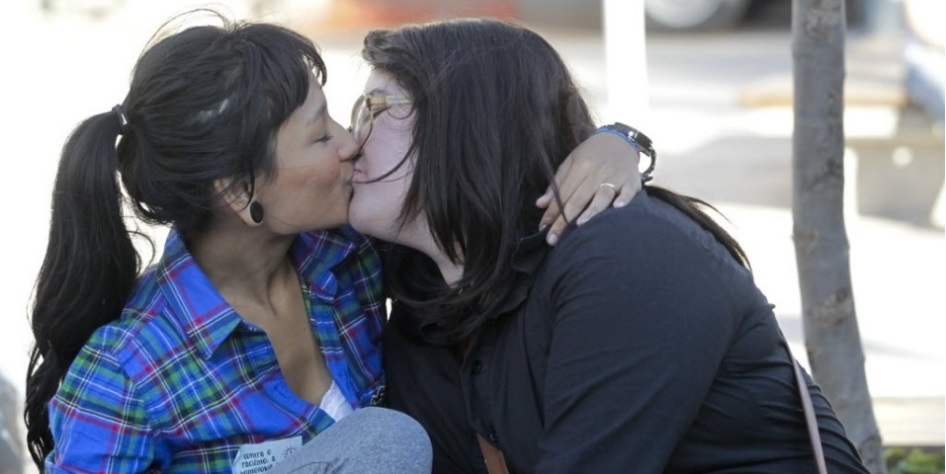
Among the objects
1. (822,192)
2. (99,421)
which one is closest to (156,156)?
(99,421)

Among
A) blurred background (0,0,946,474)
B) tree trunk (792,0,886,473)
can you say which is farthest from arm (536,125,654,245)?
tree trunk (792,0,886,473)

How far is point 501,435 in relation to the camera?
2346 millimetres

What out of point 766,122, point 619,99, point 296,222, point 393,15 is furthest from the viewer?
point 393,15

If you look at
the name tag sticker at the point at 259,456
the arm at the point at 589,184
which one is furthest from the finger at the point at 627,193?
the name tag sticker at the point at 259,456

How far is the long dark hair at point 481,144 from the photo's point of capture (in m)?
2.29

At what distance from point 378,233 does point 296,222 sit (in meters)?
0.17

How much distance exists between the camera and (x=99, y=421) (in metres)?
2.30

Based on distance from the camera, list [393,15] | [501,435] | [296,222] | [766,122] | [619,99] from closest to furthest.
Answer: [501,435] → [296,222] → [619,99] → [766,122] → [393,15]

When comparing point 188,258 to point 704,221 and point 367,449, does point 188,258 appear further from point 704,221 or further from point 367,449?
point 704,221

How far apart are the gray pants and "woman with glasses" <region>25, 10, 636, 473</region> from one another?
40 mm

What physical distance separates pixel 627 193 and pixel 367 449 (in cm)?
58

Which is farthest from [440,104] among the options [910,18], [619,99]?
[910,18]

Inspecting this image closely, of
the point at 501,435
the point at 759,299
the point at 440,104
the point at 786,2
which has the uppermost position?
the point at 440,104

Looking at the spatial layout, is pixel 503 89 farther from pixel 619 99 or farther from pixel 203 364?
pixel 619 99
